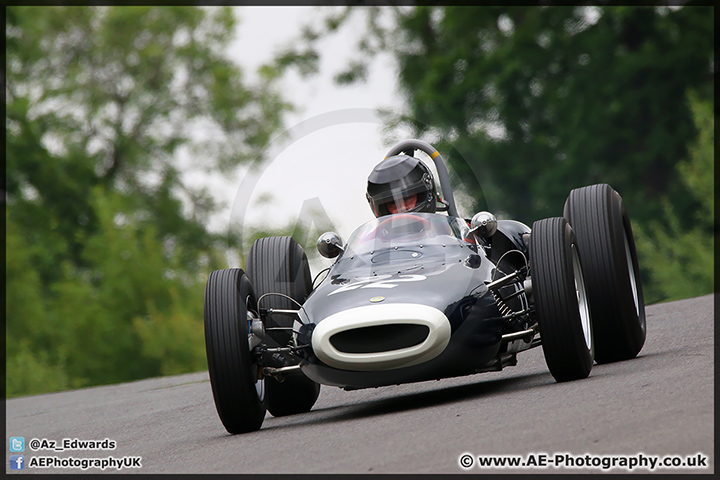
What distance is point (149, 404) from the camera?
39.7 feet

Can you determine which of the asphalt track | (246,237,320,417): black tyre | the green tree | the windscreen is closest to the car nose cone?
the asphalt track

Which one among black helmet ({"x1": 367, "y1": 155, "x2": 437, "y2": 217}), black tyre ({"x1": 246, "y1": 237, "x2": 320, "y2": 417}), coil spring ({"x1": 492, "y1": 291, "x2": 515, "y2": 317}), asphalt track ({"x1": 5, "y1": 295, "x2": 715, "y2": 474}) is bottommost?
asphalt track ({"x1": 5, "y1": 295, "x2": 715, "y2": 474})

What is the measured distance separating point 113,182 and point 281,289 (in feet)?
112

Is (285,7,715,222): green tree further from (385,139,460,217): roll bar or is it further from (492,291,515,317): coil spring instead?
(492,291,515,317): coil spring

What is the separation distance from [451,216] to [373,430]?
9.48ft

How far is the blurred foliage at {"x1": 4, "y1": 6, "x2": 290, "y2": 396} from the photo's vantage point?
34000 millimetres

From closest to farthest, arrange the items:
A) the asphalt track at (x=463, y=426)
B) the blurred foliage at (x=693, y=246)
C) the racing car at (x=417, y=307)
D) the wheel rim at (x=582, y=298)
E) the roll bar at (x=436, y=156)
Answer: the asphalt track at (x=463, y=426), the racing car at (x=417, y=307), the wheel rim at (x=582, y=298), the roll bar at (x=436, y=156), the blurred foliage at (x=693, y=246)

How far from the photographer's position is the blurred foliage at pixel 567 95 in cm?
3612

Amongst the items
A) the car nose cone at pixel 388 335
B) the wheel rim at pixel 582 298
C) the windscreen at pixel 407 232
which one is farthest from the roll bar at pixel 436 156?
the car nose cone at pixel 388 335

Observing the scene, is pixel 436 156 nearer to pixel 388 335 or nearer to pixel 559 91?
pixel 388 335

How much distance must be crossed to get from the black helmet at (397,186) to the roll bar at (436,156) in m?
0.35

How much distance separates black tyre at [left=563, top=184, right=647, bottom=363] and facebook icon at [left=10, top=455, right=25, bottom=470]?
4384mm

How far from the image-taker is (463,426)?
228 inches

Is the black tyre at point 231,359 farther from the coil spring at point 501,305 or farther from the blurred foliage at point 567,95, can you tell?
the blurred foliage at point 567,95
